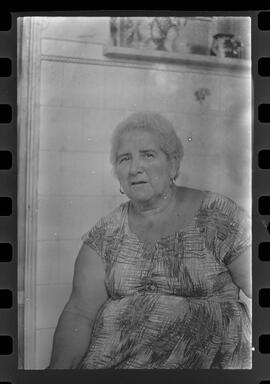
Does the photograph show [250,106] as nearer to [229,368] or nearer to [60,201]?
[60,201]

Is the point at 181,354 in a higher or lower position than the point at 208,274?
lower

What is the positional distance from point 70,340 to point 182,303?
64 centimetres

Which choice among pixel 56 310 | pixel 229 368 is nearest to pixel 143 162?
pixel 56 310

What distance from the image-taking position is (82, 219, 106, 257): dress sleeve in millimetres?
2729

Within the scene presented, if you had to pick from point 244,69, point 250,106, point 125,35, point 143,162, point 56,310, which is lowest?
point 56,310

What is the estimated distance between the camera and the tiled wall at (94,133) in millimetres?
2707

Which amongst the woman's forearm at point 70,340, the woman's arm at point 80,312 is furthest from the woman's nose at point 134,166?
the woman's forearm at point 70,340

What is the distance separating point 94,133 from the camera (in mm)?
2717

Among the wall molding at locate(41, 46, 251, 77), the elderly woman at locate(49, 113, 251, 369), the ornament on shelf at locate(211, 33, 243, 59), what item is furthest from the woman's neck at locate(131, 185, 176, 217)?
the ornament on shelf at locate(211, 33, 243, 59)

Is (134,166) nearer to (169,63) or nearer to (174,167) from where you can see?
(174,167)

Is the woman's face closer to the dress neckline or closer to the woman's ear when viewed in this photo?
the woman's ear

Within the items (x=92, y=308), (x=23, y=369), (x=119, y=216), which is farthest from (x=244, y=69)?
(x=23, y=369)

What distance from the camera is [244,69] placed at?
8.92 ft

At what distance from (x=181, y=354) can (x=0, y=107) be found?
1667mm
